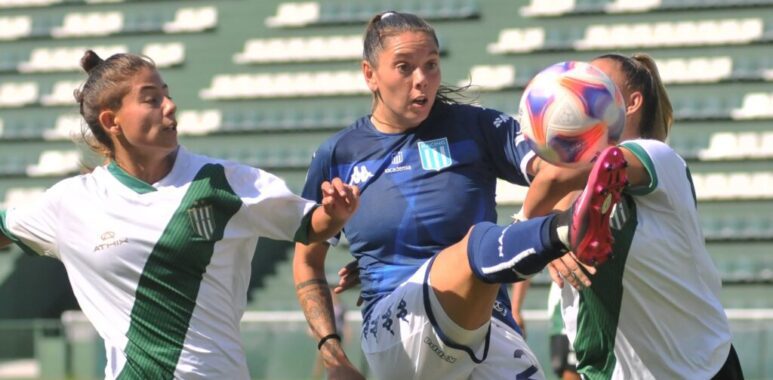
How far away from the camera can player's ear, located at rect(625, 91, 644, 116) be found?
451 centimetres

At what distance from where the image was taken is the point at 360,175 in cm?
493

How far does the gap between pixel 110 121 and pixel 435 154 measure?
3.76 ft

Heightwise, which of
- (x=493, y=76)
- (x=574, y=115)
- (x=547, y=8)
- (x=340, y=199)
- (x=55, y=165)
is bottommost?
(x=55, y=165)

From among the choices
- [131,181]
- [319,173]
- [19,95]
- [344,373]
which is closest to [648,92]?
[319,173]

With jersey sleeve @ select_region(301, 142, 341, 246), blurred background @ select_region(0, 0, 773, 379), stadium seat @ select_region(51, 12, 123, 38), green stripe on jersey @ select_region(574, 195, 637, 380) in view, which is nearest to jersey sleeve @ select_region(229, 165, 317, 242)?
jersey sleeve @ select_region(301, 142, 341, 246)

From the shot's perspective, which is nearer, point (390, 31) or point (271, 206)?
point (271, 206)

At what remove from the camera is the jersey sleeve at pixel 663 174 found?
12.9ft

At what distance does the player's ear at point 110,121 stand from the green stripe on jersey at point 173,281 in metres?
0.40

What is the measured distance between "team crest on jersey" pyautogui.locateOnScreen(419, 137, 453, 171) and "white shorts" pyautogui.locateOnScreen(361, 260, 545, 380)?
0.43 m

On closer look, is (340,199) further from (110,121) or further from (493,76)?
(493,76)

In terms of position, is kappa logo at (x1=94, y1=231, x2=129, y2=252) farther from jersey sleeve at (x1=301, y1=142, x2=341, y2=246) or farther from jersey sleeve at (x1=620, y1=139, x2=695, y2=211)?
jersey sleeve at (x1=620, y1=139, x2=695, y2=211)

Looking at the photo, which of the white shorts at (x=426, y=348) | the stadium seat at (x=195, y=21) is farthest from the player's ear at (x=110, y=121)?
the stadium seat at (x=195, y=21)

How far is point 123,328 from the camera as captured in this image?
175 inches

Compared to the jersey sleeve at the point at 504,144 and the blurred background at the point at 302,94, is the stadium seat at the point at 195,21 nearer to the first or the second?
the blurred background at the point at 302,94
